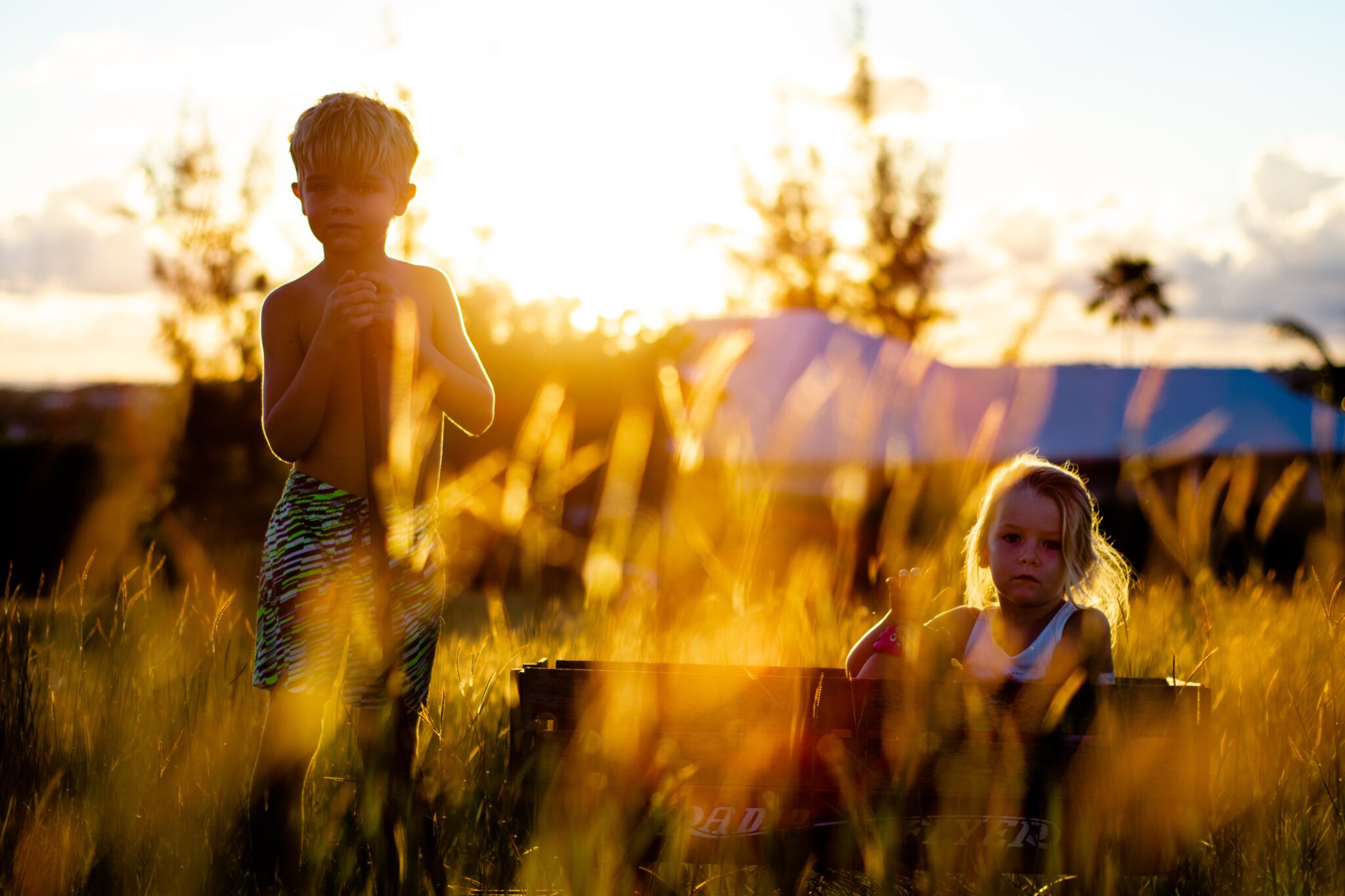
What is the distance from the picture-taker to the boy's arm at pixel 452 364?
2.22m

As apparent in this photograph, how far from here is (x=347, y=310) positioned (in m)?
1.95

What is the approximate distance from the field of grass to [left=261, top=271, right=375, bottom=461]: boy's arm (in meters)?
0.35

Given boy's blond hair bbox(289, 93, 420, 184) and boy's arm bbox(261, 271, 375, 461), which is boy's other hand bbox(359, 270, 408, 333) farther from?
boy's blond hair bbox(289, 93, 420, 184)

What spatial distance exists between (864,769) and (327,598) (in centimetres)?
112

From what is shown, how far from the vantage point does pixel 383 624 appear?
1758mm

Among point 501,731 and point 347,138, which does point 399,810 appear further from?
point 347,138

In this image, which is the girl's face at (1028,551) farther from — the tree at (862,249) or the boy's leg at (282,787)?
the tree at (862,249)

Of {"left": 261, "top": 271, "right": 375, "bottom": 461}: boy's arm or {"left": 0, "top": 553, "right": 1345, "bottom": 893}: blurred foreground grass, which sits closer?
{"left": 261, "top": 271, "right": 375, "bottom": 461}: boy's arm

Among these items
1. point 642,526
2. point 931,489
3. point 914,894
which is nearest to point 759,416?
point 642,526

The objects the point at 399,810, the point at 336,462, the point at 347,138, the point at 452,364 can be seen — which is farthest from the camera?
the point at 452,364

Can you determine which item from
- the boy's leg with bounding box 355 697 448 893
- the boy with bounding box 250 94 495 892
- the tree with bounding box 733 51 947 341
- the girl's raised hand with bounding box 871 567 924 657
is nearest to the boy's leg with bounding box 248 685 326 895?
the boy with bounding box 250 94 495 892

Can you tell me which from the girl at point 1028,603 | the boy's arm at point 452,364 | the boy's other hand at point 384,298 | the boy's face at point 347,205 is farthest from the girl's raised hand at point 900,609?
the boy's face at point 347,205

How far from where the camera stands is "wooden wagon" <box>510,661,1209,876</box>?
6.45 ft

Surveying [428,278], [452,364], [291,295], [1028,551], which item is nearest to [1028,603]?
[1028,551]
